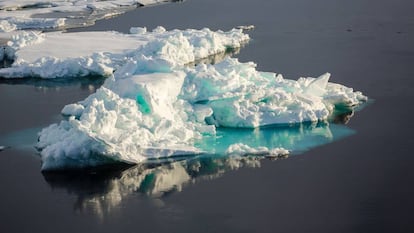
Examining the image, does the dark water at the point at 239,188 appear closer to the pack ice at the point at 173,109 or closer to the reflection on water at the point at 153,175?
the reflection on water at the point at 153,175

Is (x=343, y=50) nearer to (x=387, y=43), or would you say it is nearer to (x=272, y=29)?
(x=387, y=43)

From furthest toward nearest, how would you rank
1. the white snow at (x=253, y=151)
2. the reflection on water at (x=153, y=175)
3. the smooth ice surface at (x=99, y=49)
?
the smooth ice surface at (x=99, y=49) < the white snow at (x=253, y=151) < the reflection on water at (x=153, y=175)

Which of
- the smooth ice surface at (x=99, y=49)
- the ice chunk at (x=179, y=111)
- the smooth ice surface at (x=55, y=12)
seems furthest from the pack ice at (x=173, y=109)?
the smooth ice surface at (x=55, y=12)

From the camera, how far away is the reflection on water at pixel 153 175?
314 inches

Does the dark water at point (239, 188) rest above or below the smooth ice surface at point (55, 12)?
above

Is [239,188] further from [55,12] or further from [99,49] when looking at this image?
[55,12]

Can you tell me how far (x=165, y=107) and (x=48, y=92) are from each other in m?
3.90

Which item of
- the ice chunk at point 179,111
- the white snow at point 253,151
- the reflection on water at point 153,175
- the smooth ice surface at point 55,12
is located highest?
the ice chunk at point 179,111

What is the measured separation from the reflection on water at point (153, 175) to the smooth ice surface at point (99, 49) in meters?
2.77

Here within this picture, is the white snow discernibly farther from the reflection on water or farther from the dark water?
the dark water

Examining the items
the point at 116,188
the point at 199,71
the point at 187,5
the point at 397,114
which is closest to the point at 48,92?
the point at 199,71

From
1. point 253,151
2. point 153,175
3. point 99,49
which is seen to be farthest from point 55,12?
point 153,175

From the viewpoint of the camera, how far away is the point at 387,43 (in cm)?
1566

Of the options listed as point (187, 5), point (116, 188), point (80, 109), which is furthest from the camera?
point (187, 5)
